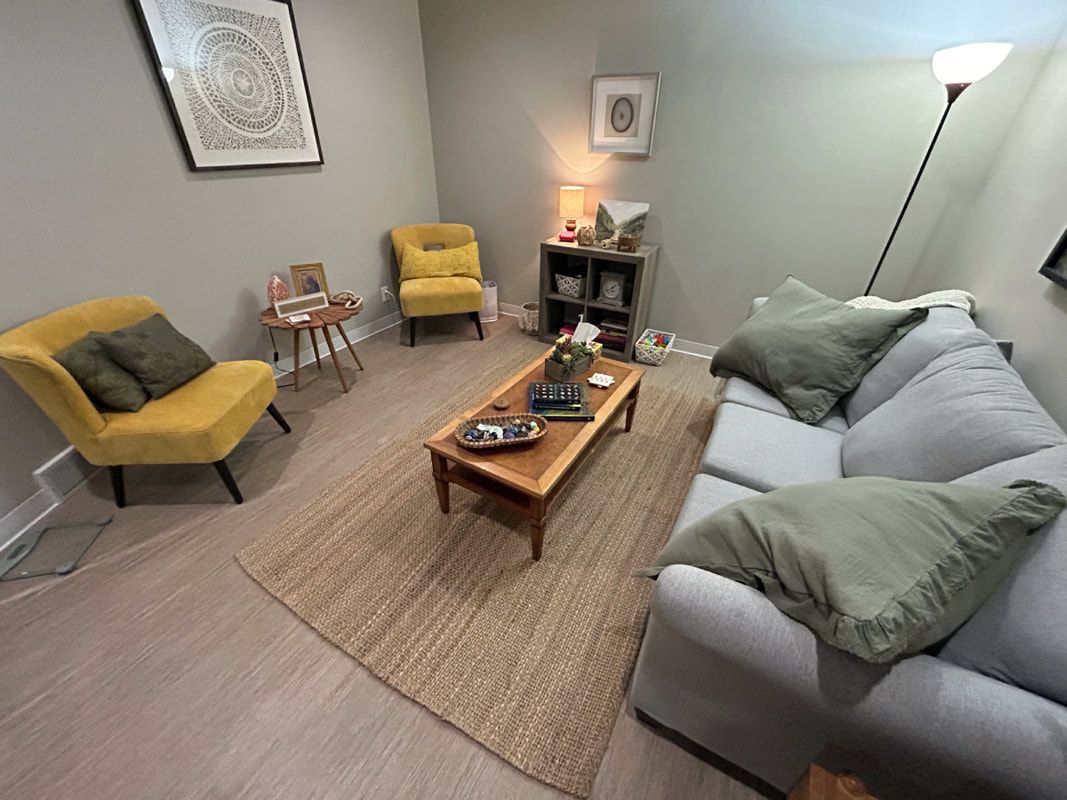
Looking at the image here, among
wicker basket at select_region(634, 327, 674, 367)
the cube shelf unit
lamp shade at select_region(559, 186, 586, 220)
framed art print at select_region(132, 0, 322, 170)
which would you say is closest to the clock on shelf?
the cube shelf unit

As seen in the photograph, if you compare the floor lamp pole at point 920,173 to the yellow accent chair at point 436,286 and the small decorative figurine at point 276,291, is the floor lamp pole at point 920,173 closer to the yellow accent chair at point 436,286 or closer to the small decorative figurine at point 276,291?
the yellow accent chair at point 436,286

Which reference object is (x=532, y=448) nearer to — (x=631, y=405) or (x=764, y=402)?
(x=631, y=405)

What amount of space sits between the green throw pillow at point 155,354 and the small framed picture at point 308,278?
760 mm

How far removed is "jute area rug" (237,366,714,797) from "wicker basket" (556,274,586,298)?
55.8 inches

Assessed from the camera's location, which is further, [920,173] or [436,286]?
[436,286]

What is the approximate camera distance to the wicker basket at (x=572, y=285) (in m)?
3.09

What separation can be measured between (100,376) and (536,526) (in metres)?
1.78

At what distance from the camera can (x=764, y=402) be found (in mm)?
1862

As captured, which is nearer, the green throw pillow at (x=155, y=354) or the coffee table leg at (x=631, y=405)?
the green throw pillow at (x=155, y=354)

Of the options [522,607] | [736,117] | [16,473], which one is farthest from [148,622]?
[736,117]

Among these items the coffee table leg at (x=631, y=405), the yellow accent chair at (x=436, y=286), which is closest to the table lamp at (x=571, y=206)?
the yellow accent chair at (x=436, y=286)

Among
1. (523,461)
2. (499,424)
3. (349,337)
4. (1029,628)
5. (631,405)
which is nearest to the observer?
(1029,628)

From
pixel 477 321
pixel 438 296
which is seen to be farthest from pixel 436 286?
pixel 477 321

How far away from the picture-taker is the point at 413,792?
1.08 m
